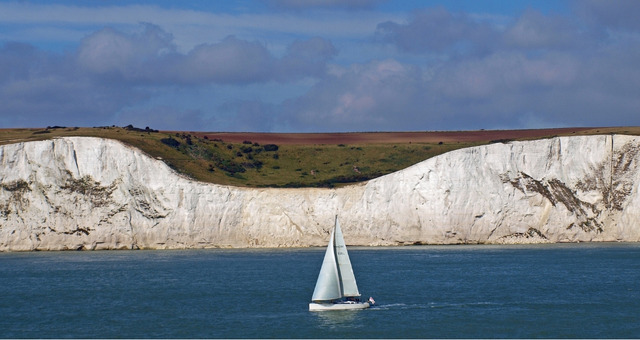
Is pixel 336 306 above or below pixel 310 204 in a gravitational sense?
below

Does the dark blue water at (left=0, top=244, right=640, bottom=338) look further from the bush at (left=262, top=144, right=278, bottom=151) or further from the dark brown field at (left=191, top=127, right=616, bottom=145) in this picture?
the dark brown field at (left=191, top=127, right=616, bottom=145)

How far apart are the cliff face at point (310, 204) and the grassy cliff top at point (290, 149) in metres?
3.89

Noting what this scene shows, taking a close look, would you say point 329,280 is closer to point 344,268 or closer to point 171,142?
point 344,268

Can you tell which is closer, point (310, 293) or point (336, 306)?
point (336, 306)

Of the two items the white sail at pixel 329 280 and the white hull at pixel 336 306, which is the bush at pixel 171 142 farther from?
the white sail at pixel 329 280

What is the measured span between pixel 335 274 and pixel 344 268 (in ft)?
1.90

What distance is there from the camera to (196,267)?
7300cm

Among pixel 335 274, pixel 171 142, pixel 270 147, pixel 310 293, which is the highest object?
pixel 270 147

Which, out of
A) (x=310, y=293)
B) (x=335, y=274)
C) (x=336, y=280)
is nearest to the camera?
(x=335, y=274)

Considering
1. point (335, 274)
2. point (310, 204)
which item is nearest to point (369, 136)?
point (310, 204)

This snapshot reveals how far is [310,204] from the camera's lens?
304 ft

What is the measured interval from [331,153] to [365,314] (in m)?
71.0

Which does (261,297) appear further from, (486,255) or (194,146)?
(194,146)

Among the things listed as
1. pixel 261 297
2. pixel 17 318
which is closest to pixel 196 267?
pixel 261 297
